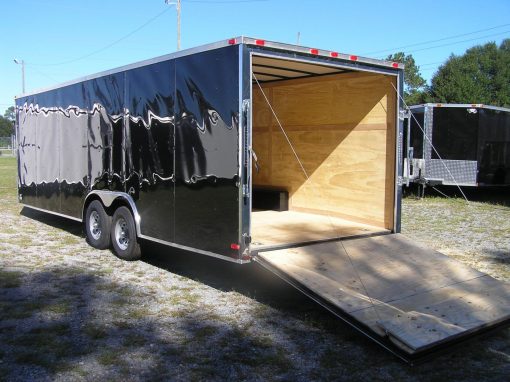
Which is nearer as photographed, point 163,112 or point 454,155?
point 163,112

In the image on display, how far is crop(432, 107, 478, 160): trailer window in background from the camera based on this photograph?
44.3 feet

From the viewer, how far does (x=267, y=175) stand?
350 inches

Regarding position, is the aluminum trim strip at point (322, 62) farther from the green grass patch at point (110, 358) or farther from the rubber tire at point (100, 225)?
the rubber tire at point (100, 225)

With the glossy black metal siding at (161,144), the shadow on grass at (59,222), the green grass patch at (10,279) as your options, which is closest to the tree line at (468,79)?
the shadow on grass at (59,222)

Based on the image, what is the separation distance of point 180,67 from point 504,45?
61158mm

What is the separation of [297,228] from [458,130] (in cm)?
863

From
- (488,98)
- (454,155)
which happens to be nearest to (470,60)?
(488,98)

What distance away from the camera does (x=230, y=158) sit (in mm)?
5008

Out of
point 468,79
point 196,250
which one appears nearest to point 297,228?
point 196,250

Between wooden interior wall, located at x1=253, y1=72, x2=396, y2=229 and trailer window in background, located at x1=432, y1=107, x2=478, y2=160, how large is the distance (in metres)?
6.62

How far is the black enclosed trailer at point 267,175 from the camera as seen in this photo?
4668mm

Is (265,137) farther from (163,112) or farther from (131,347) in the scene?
(131,347)

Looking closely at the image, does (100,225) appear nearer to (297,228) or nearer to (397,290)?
(297,228)

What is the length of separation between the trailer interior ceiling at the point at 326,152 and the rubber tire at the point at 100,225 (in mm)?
2036
